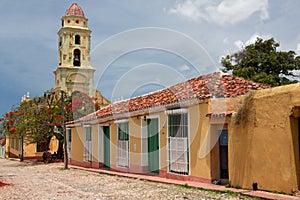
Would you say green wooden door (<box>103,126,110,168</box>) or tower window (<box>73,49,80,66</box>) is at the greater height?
tower window (<box>73,49,80,66</box>)

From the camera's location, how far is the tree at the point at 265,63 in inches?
852

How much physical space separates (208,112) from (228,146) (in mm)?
1148

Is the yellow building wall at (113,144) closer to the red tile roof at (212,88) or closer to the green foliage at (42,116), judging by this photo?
the red tile roof at (212,88)

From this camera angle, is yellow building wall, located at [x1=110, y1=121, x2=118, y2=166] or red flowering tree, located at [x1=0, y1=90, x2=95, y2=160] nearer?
yellow building wall, located at [x1=110, y1=121, x2=118, y2=166]

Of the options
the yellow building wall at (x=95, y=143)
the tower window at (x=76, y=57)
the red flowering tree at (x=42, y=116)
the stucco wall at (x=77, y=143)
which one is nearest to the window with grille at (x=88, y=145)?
the yellow building wall at (x=95, y=143)

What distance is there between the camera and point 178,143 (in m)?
11.8

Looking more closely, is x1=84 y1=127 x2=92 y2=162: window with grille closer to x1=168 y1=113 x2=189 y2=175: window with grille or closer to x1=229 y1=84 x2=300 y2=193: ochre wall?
x1=168 y1=113 x2=189 y2=175: window with grille

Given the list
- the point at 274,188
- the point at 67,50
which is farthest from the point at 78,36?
the point at 274,188

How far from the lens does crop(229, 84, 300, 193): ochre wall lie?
8.00 metres

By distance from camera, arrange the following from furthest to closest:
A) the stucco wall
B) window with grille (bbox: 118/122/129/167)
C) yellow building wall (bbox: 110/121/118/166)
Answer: the stucco wall
yellow building wall (bbox: 110/121/118/166)
window with grille (bbox: 118/122/129/167)

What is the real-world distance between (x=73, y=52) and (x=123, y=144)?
18.5 metres

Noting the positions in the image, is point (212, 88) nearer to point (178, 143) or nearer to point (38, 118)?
point (178, 143)

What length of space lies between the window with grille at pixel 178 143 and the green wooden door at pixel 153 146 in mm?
1317

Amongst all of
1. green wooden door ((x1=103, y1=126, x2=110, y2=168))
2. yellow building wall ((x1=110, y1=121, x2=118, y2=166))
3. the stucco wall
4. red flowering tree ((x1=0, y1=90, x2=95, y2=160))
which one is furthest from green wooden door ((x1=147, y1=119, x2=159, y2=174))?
red flowering tree ((x1=0, y1=90, x2=95, y2=160))
